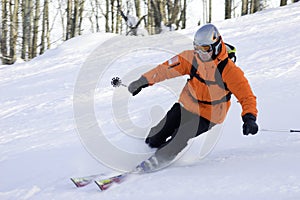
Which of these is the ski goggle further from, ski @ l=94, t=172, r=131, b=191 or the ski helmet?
ski @ l=94, t=172, r=131, b=191

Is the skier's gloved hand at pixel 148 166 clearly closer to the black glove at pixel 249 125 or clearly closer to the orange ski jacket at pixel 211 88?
the orange ski jacket at pixel 211 88

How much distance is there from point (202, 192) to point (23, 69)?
296 inches

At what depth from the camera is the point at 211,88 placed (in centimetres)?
346

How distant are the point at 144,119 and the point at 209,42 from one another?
84.7 inches

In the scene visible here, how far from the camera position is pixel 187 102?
144 inches

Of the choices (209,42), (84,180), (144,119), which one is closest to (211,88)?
(209,42)

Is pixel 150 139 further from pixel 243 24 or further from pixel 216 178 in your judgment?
pixel 243 24

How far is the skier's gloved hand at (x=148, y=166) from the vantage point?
135 inches

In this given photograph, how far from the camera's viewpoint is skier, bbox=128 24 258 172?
3266 millimetres

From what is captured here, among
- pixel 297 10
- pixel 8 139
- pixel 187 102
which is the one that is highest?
pixel 297 10

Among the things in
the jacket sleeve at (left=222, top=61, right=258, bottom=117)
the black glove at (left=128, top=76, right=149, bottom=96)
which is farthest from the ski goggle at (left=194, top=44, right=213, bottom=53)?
the black glove at (left=128, top=76, right=149, bottom=96)

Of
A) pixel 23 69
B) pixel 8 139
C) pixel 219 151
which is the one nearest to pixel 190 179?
pixel 219 151

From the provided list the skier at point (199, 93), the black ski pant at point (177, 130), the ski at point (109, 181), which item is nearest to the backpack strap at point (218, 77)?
the skier at point (199, 93)

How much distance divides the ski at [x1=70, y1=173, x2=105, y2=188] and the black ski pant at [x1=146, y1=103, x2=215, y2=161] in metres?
0.60
